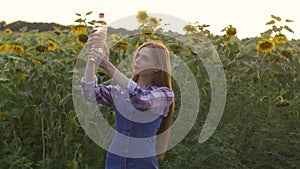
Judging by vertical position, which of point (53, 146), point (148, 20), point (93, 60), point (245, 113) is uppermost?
point (148, 20)

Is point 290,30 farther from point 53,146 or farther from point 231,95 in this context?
point 53,146

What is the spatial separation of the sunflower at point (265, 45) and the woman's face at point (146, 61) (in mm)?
1926

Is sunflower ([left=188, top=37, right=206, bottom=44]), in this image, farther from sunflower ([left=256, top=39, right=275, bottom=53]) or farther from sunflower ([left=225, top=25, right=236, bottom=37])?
sunflower ([left=256, top=39, right=275, bottom=53])

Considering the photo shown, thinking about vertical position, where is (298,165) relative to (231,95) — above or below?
below

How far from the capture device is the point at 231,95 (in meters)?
4.28

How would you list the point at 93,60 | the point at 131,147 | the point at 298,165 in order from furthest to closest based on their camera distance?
the point at 298,165 < the point at 131,147 < the point at 93,60

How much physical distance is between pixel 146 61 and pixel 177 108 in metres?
1.58

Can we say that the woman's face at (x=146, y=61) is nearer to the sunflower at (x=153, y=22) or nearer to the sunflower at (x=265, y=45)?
the sunflower at (x=265, y=45)

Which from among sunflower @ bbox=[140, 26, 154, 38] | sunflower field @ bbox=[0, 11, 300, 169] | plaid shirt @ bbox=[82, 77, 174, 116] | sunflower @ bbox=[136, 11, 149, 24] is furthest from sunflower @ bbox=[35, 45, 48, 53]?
plaid shirt @ bbox=[82, 77, 174, 116]

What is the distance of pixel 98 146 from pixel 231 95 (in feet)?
3.01

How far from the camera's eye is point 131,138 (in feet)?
8.75

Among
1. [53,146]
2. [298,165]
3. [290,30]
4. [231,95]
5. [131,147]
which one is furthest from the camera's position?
[290,30]

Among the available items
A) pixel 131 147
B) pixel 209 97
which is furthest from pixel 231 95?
pixel 131 147

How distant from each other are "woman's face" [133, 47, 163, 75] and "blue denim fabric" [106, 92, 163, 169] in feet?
0.39
